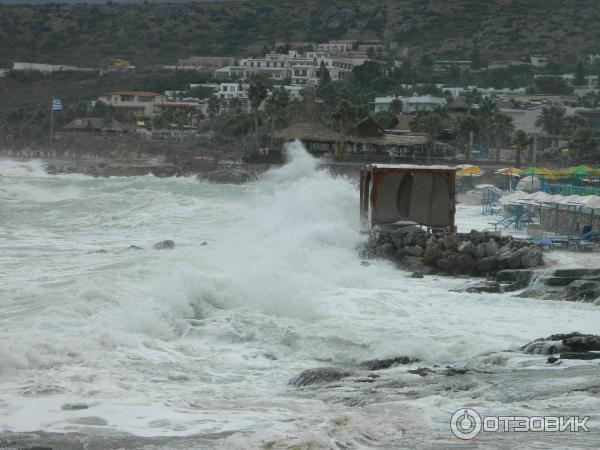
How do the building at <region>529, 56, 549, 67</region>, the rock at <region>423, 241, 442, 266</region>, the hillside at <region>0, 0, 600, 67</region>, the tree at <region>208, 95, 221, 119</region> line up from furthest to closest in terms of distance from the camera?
1. the hillside at <region>0, 0, 600, 67</region>
2. the building at <region>529, 56, 549, 67</region>
3. the tree at <region>208, 95, 221, 119</region>
4. the rock at <region>423, 241, 442, 266</region>

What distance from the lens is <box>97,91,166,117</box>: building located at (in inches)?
4393

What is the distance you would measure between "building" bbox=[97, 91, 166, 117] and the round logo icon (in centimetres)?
10018

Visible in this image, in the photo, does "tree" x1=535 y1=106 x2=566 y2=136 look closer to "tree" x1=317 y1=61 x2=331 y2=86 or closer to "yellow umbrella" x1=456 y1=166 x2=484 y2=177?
"yellow umbrella" x1=456 y1=166 x2=484 y2=177

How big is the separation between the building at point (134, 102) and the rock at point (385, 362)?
97.5 meters

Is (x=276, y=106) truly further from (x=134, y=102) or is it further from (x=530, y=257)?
(x=530, y=257)

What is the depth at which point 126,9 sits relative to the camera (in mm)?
198000

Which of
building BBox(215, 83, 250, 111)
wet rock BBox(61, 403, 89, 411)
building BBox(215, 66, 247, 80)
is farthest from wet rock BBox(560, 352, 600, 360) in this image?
building BBox(215, 66, 247, 80)

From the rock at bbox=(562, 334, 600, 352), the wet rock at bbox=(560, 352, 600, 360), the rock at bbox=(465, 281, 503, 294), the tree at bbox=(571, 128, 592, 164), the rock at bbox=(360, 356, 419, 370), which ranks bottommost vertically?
→ the rock at bbox=(465, 281, 503, 294)

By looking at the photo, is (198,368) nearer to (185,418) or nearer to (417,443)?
(185,418)

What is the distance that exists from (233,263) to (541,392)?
9.84 metres

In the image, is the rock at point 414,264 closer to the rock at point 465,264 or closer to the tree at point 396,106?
the rock at point 465,264

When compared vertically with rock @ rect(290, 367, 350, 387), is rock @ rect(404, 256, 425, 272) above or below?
below

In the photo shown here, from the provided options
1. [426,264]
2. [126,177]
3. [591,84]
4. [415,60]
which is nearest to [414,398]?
[426,264]

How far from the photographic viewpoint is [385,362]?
14039 millimetres
